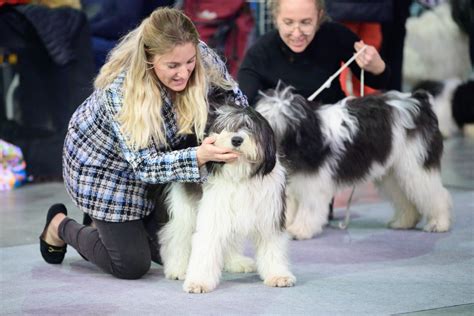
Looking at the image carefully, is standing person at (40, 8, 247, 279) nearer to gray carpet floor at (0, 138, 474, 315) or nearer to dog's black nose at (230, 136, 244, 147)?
dog's black nose at (230, 136, 244, 147)

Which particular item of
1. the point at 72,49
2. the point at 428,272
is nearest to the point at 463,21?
the point at 72,49

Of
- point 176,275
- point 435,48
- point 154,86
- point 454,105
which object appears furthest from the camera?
point 435,48

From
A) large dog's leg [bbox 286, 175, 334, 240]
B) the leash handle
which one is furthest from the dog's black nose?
the leash handle

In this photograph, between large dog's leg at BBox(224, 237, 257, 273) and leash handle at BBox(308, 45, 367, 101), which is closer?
large dog's leg at BBox(224, 237, 257, 273)

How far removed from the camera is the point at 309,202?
158 inches

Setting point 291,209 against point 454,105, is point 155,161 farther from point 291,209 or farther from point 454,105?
point 454,105

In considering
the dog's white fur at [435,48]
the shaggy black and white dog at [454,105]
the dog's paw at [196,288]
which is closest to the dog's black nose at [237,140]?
the dog's paw at [196,288]

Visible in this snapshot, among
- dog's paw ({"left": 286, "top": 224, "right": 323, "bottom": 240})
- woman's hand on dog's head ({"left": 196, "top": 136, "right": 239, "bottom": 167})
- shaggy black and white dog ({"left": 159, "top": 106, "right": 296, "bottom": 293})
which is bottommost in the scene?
dog's paw ({"left": 286, "top": 224, "right": 323, "bottom": 240})

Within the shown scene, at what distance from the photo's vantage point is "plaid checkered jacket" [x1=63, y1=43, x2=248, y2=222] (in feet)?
10.6

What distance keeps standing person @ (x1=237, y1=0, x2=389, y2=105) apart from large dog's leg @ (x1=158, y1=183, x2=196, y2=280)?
970mm

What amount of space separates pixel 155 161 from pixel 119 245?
0.42m

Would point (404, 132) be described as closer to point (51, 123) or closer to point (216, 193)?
point (216, 193)

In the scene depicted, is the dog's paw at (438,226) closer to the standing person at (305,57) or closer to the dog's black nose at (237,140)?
the standing person at (305,57)

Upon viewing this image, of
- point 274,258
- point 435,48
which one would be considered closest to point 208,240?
point 274,258
